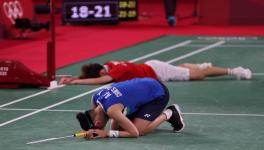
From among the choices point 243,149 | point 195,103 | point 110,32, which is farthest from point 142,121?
point 110,32

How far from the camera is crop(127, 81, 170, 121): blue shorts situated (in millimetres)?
8484

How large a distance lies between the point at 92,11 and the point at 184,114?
456 inches

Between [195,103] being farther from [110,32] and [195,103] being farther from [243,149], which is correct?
[110,32]

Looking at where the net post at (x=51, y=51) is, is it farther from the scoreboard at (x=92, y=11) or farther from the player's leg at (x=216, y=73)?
the scoreboard at (x=92, y=11)

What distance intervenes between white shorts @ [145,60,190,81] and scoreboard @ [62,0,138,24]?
8726mm

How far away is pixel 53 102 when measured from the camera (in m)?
10.7

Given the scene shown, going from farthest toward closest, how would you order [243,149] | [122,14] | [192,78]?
1. [122,14]
2. [192,78]
3. [243,149]

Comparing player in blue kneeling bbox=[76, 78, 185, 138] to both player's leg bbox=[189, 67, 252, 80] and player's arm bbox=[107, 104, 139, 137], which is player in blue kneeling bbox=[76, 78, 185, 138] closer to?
player's arm bbox=[107, 104, 139, 137]

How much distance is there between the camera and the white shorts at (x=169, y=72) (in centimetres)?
1205

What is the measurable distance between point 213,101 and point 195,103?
290 millimetres

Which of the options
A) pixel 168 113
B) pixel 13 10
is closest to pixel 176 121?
pixel 168 113

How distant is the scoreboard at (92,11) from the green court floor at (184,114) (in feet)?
18.8

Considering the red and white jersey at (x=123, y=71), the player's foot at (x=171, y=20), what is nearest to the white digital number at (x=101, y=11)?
the player's foot at (x=171, y=20)

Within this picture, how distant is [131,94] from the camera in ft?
27.5
